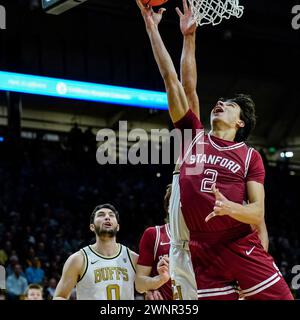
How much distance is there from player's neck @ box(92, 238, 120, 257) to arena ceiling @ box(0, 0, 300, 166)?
8.66m

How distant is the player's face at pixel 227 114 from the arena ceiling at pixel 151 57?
Answer: 960 cm

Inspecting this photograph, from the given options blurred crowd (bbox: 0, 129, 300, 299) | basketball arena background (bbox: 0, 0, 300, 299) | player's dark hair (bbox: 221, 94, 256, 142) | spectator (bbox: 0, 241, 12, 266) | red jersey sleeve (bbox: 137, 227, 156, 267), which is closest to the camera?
player's dark hair (bbox: 221, 94, 256, 142)

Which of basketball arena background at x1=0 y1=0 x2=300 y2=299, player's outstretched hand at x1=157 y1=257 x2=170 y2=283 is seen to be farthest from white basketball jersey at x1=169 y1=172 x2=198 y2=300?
basketball arena background at x1=0 y1=0 x2=300 y2=299

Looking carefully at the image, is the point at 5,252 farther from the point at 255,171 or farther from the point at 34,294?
the point at 255,171

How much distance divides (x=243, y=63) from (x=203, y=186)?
17001mm

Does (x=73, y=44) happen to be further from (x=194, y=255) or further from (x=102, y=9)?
(x=194, y=255)

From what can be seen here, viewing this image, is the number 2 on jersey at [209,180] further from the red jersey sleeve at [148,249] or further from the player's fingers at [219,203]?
the red jersey sleeve at [148,249]

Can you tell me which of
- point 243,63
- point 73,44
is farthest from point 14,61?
point 243,63

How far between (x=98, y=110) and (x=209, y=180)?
16.7 metres

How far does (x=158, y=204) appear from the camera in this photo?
57.2 feet

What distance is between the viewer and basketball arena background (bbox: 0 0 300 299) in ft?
47.3

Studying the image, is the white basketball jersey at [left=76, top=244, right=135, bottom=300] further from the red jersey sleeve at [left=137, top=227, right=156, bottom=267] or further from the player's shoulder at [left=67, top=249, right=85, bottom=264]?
the red jersey sleeve at [left=137, top=227, right=156, bottom=267]

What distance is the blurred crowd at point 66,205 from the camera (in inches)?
501
